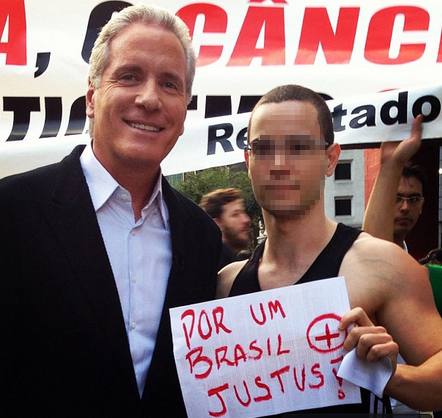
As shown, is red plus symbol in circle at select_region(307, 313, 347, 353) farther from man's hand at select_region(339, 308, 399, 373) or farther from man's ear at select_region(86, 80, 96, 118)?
man's ear at select_region(86, 80, 96, 118)

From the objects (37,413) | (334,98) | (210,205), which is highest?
(334,98)

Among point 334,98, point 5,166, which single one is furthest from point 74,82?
point 334,98

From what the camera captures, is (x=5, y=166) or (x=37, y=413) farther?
(x=5, y=166)

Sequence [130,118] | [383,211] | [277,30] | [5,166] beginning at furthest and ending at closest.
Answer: [277,30] → [5,166] → [383,211] → [130,118]

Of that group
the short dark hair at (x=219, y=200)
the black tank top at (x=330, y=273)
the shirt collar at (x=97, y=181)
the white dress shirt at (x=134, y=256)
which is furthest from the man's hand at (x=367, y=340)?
the short dark hair at (x=219, y=200)

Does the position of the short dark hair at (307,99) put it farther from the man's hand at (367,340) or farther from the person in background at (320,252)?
the man's hand at (367,340)

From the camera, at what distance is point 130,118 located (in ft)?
7.14

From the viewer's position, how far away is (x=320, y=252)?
6.77 ft

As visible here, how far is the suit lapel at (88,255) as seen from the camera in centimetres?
202

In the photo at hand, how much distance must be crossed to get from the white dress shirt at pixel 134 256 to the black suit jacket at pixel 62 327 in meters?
0.05

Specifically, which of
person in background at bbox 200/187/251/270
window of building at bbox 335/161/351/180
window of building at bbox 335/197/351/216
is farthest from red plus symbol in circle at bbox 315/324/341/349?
window of building at bbox 335/161/351/180

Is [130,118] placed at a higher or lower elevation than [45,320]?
higher

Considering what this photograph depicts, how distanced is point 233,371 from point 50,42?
2238 millimetres

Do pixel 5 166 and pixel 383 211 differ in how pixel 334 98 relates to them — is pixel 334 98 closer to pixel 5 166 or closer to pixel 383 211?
pixel 383 211
